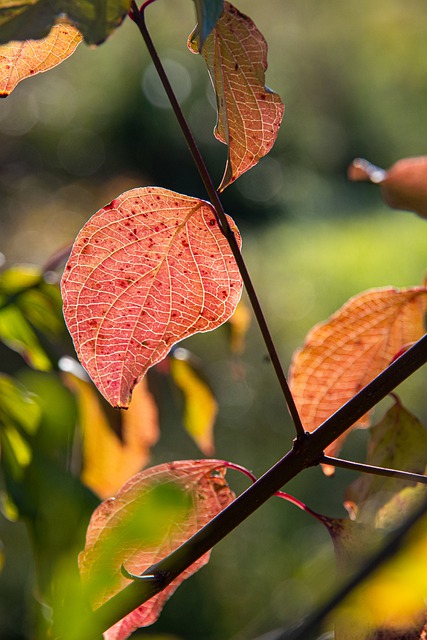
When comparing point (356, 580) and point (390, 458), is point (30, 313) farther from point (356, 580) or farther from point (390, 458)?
point (356, 580)

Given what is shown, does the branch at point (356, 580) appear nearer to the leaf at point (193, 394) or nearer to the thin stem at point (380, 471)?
the thin stem at point (380, 471)

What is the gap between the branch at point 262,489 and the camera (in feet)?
0.86

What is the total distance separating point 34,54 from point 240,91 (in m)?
0.08

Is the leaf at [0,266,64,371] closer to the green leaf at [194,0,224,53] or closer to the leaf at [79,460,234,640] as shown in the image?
the leaf at [79,460,234,640]

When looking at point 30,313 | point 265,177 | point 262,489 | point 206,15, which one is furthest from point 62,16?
point 265,177

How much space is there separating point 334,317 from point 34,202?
9.89 ft

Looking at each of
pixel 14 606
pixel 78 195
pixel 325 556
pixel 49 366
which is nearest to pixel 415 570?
pixel 325 556

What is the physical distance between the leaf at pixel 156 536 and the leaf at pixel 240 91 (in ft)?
0.41

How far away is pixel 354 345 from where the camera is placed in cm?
38

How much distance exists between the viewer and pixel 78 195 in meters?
3.18

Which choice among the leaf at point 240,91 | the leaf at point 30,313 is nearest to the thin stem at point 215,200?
the leaf at point 240,91

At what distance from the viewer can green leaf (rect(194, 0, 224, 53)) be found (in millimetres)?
208

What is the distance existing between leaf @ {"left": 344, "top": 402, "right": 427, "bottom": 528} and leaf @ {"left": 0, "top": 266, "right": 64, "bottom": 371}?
0.22 meters

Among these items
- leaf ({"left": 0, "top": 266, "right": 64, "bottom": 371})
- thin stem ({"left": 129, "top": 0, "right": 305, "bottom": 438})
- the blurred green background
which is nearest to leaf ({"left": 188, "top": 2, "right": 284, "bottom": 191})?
thin stem ({"left": 129, "top": 0, "right": 305, "bottom": 438})
